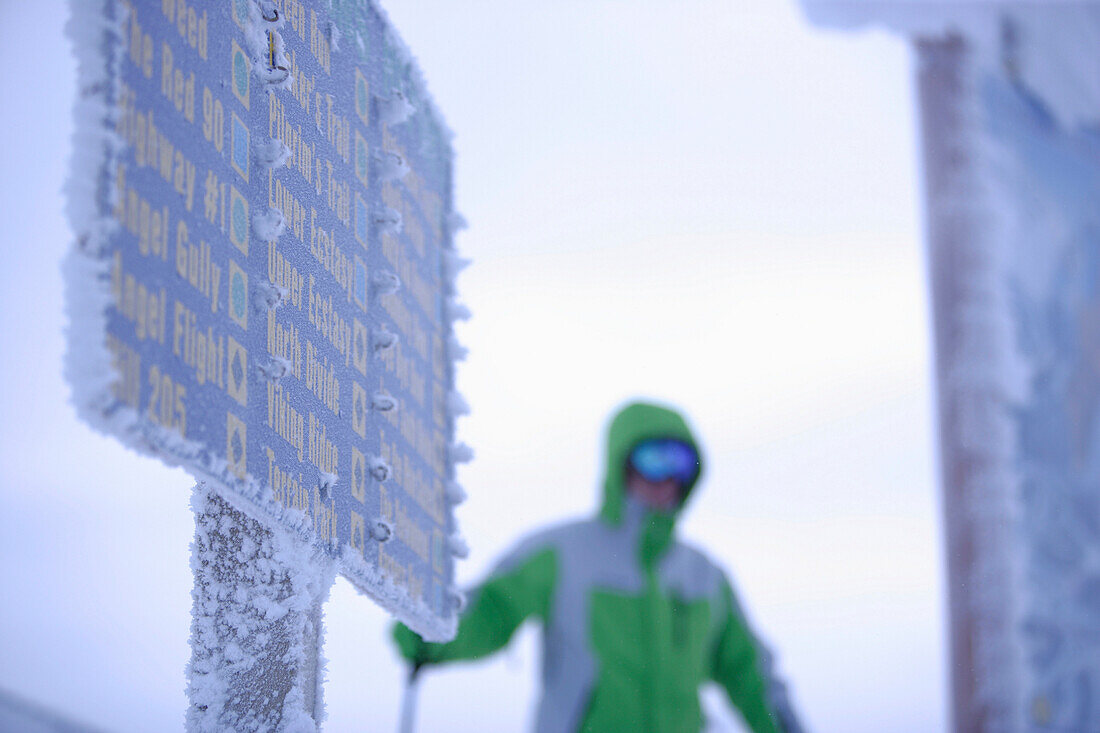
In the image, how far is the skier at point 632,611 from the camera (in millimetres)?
2172

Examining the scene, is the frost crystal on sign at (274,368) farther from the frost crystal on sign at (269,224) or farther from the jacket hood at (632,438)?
the jacket hood at (632,438)

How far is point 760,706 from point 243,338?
6.00ft

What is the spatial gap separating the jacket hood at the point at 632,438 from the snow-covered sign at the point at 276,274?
779mm

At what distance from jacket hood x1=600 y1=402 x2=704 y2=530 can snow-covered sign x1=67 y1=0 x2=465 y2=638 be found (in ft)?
2.56

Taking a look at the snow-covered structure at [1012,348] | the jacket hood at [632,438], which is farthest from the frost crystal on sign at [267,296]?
the snow-covered structure at [1012,348]

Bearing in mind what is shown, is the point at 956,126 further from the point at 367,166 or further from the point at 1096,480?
the point at 367,166

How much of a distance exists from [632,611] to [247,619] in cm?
126

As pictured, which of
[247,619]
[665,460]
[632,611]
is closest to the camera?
[247,619]

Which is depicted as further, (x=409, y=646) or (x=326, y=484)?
(x=409, y=646)

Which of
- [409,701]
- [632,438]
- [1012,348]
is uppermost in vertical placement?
[1012,348]

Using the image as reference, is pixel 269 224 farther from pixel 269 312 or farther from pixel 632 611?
pixel 632 611

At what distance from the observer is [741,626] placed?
2.47 m

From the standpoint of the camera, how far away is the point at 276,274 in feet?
3.46

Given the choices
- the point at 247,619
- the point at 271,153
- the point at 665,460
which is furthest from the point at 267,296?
the point at 665,460
